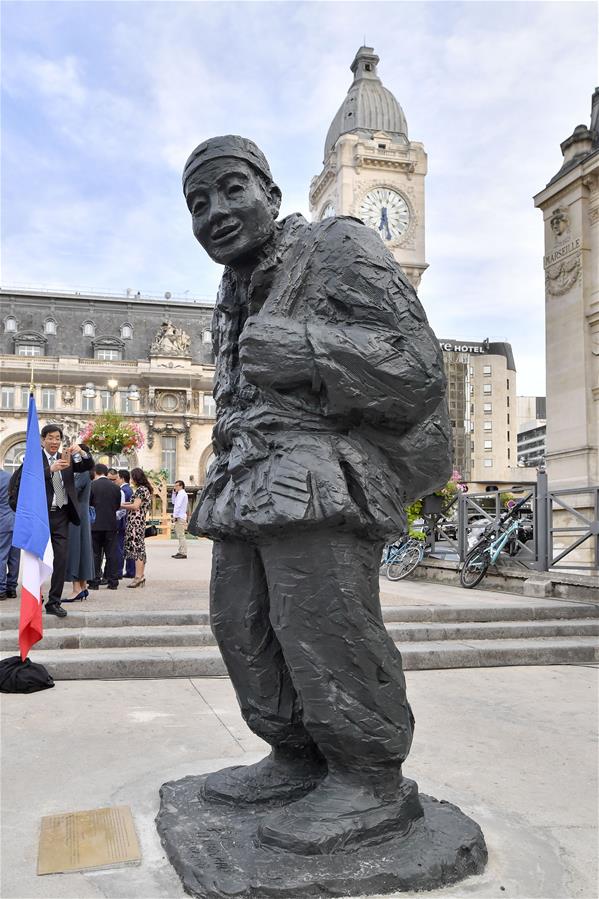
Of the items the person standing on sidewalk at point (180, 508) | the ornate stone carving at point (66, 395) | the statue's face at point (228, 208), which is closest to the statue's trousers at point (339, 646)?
the statue's face at point (228, 208)

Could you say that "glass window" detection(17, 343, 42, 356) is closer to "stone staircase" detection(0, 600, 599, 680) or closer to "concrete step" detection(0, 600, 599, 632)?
"concrete step" detection(0, 600, 599, 632)

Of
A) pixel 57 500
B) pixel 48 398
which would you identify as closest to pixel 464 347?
pixel 48 398

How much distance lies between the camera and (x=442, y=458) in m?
2.43

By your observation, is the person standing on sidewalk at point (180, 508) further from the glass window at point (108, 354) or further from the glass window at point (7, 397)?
the glass window at point (108, 354)

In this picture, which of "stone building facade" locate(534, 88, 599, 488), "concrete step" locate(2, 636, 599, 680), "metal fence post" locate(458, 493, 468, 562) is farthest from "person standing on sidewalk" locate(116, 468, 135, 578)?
"stone building facade" locate(534, 88, 599, 488)

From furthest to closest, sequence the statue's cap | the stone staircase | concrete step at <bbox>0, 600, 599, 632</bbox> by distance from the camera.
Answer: concrete step at <bbox>0, 600, 599, 632</bbox> < the stone staircase < the statue's cap

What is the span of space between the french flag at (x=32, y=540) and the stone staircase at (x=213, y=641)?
2.59 ft

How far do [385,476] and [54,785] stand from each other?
197 cm

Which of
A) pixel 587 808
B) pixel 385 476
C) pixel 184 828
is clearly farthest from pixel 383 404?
pixel 587 808

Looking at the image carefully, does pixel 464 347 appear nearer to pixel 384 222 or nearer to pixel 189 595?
pixel 384 222

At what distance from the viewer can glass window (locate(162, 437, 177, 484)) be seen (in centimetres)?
6047

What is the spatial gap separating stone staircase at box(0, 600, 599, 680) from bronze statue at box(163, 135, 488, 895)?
3.20 meters

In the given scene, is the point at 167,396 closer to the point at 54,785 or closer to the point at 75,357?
the point at 75,357

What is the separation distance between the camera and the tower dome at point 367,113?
6166 cm
